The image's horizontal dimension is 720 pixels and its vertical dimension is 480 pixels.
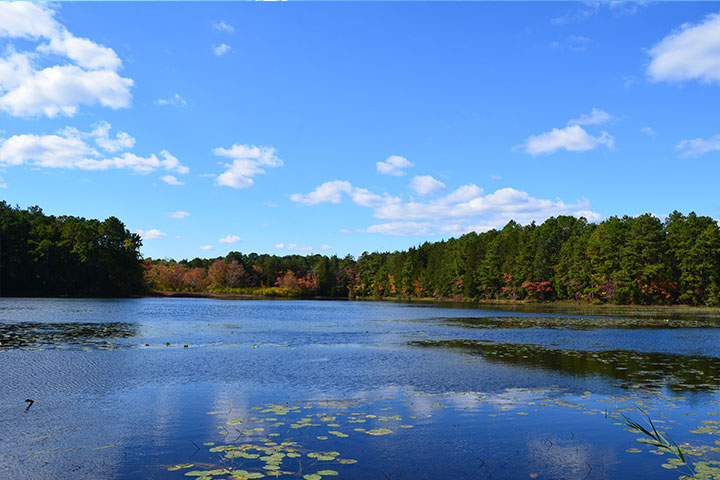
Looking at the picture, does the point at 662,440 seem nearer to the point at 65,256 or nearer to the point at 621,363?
the point at 621,363

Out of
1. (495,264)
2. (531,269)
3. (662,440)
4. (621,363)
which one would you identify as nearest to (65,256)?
(495,264)

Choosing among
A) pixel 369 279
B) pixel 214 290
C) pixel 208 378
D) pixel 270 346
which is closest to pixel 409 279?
pixel 369 279

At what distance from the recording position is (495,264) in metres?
121

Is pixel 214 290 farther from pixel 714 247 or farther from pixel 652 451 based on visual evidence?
pixel 652 451

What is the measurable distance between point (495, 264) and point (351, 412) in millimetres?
114008

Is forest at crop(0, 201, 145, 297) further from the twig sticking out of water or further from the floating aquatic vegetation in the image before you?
the twig sticking out of water

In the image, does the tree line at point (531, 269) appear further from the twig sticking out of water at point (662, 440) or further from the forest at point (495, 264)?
the twig sticking out of water at point (662, 440)

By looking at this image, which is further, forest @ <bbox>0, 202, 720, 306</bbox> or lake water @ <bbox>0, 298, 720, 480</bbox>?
forest @ <bbox>0, 202, 720, 306</bbox>

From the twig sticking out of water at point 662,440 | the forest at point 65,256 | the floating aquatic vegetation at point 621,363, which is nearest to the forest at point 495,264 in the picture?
the forest at point 65,256

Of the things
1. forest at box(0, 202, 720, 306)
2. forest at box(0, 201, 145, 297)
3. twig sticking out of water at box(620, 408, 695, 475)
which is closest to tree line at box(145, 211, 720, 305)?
forest at box(0, 202, 720, 306)

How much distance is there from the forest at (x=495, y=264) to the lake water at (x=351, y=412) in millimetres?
69967

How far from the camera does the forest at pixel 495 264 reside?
85250 millimetres

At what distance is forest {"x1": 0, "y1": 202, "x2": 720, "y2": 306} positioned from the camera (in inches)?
3356

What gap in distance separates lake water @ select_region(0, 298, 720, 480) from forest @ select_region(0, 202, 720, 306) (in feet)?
230
